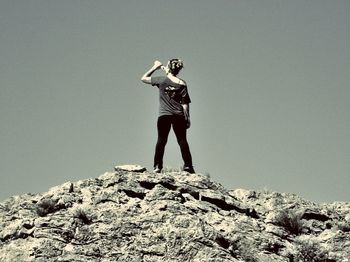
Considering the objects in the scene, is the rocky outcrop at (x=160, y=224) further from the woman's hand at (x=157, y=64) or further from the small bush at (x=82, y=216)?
the woman's hand at (x=157, y=64)

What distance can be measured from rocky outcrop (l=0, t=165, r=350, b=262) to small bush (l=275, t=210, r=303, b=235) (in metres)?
0.02

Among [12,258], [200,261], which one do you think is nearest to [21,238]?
[12,258]

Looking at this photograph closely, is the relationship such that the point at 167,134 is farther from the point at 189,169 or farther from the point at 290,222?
the point at 290,222

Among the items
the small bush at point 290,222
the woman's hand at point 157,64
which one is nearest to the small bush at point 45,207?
the woman's hand at point 157,64

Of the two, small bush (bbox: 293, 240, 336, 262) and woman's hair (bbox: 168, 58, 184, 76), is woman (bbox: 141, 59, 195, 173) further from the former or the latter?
small bush (bbox: 293, 240, 336, 262)

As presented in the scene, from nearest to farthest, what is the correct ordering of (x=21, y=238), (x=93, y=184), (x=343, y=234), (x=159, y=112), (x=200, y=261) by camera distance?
(x=200, y=261) < (x=21, y=238) < (x=343, y=234) < (x=93, y=184) < (x=159, y=112)

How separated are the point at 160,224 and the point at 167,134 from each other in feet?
11.4

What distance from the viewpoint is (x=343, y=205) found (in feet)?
45.1

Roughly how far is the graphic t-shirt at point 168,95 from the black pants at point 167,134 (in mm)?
145

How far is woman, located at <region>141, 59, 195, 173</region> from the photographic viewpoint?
13.0 meters

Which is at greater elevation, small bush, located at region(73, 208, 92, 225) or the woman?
the woman

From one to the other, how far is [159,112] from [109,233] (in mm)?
4044

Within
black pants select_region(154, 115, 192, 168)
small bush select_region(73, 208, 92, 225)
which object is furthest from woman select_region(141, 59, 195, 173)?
small bush select_region(73, 208, 92, 225)

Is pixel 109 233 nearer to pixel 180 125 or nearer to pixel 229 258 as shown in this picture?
pixel 229 258
